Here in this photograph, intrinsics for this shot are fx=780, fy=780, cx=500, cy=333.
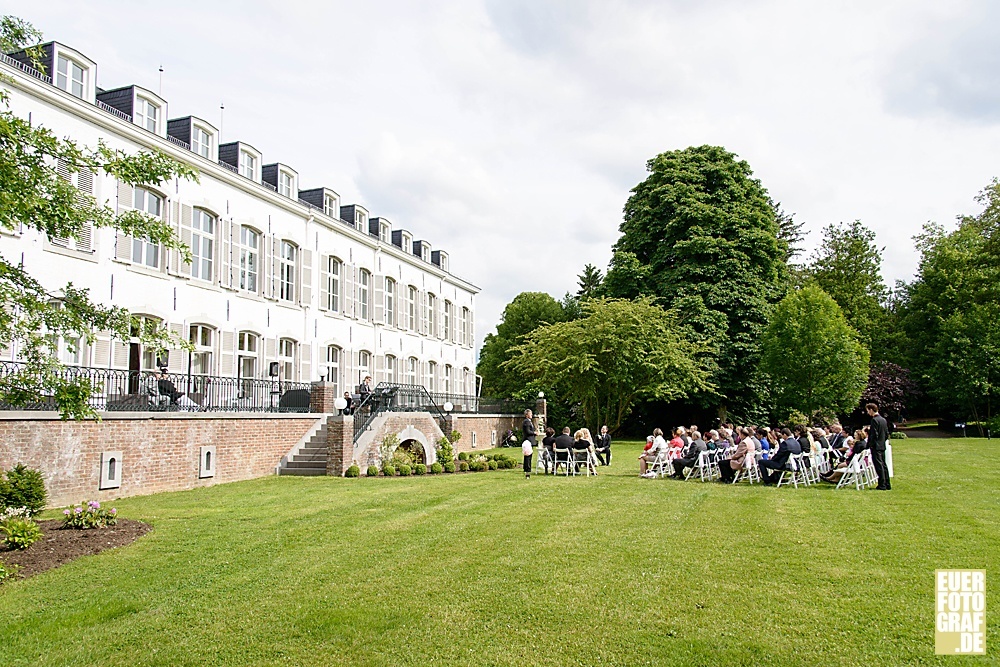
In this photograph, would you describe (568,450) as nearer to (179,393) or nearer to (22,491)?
(179,393)

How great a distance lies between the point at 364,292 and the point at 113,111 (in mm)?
13068

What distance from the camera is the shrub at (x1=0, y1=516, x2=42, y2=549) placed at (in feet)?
29.1

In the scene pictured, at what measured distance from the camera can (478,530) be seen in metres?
9.94

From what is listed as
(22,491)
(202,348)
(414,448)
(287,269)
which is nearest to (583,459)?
(414,448)

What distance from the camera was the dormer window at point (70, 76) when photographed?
18.9 meters

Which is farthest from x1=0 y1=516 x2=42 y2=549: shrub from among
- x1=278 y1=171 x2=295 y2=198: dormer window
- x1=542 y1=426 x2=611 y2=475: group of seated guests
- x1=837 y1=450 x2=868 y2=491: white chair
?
x1=278 y1=171 x2=295 y2=198: dormer window

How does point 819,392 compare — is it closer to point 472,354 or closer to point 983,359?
A: point 983,359

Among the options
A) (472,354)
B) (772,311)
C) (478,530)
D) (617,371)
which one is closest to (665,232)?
(772,311)

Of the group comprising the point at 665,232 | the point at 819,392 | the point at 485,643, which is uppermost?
the point at 665,232

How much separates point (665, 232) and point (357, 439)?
Result: 2350 cm

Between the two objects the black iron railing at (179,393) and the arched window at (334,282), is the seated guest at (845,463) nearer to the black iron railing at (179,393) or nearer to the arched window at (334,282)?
the black iron railing at (179,393)

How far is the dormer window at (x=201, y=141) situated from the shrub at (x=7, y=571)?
17870 mm

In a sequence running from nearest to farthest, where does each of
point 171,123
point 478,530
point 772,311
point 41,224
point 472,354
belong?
point 41,224 → point 478,530 → point 171,123 → point 772,311 → point 472,354

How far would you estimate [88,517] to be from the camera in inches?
404
